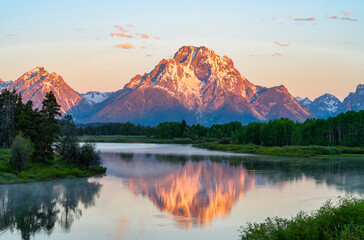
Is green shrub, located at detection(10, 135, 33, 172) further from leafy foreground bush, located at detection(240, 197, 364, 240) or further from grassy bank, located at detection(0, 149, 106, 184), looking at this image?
leafy foreground bush, located at detection(240, 197, 364, 240)

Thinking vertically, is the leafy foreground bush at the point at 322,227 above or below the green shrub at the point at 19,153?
below

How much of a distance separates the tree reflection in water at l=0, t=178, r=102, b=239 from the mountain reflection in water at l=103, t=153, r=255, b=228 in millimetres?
6470

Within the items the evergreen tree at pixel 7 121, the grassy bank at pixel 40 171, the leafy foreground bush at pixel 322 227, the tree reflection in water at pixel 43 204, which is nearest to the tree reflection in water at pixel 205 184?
the grassy bank at pixel 40 171

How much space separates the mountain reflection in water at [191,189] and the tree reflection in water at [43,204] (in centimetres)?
647

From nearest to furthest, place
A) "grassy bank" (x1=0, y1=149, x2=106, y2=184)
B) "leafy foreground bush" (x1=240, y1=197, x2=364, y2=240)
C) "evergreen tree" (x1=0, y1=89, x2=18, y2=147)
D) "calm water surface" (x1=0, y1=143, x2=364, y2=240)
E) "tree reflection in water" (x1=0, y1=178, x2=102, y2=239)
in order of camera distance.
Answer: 1. "leafy foreground bush" (x1=240, y1=197, x2=364, y2=240)
2. "calm water surface" (x1=0, y1=143, x2=364, y2=240)
3. "tree reflection in water" (x1=0, y1=178, x2=102, y2=239)
4. "grassy bank" (x1=0, y1=149, x2=106, y2=184)
5. "evergreen tree" (x1=0, y1=89, x2=18, y2=147)

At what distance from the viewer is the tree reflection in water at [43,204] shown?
32.6 m

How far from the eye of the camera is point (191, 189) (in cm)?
5312

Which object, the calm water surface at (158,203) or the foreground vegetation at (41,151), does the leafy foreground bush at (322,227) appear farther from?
the foreground vegetation at (41,151)

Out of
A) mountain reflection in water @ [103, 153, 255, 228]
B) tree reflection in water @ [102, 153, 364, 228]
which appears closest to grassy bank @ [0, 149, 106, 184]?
tree reflection in water @ [102, 153, 364, 228]

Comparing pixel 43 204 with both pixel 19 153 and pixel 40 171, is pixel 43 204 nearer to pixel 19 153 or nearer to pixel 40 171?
pixel 19 153

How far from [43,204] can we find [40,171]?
1858cm

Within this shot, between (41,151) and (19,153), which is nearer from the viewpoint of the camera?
(19,153)

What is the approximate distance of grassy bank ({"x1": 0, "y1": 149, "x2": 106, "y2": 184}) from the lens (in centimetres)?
5387

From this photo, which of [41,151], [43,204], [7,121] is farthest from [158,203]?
[7,121]
